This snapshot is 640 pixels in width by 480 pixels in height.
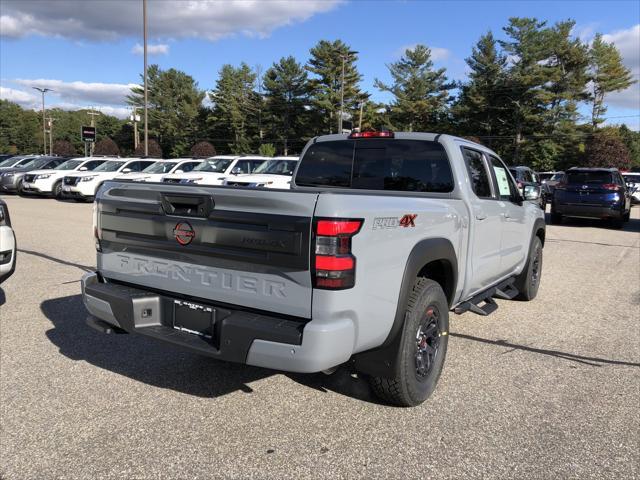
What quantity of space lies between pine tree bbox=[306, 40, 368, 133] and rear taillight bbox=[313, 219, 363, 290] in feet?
194

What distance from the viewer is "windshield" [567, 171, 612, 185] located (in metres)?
15.6

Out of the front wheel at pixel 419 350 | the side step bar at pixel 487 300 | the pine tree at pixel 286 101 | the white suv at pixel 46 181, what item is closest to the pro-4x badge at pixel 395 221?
the front wheel at pixel 419 350

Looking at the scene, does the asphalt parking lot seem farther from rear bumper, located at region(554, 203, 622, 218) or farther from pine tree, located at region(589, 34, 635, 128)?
pine tree, located at region(589, 34, 635, 128)

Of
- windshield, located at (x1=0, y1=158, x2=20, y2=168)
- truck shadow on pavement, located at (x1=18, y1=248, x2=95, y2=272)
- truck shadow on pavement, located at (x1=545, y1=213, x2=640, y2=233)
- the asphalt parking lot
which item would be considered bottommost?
the asphalt parking lot

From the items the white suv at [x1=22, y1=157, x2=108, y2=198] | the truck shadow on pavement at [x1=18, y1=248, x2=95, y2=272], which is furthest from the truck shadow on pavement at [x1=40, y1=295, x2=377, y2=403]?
the white suv at [x1=22, y1=157, x2=108, y2=198]

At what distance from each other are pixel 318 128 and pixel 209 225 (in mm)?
62322

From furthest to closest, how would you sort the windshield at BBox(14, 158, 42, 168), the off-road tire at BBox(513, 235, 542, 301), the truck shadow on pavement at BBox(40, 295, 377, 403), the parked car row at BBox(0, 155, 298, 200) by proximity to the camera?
1. the windshield at BBox(14, 158, 42, 168)
2. the parked car row at BBox(0, 155, 298, 200)
3. the off-road tire at BBox(513, 235, 542, 301)
4. the truck shadow on pavement at BBox(40, 295, 377, 403)

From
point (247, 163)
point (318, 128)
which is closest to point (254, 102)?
point (318, 128)

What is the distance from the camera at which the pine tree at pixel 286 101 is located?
6506 cm

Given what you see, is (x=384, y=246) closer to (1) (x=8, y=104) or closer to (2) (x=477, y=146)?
(2) (x=477, y=146)

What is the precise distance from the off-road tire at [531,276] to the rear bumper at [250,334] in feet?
13.3

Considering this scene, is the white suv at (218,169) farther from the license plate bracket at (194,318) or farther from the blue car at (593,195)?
the license plate bracket at (194,318)

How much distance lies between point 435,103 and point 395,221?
6005 centimetres

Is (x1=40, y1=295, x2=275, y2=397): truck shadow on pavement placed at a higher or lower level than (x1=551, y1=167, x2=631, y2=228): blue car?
lower
